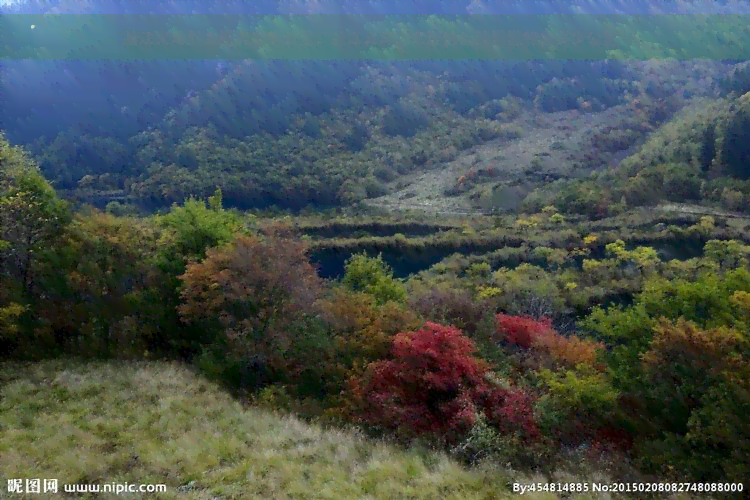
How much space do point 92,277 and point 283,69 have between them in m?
92.1

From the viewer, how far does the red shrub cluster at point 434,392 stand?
1239 centimetres

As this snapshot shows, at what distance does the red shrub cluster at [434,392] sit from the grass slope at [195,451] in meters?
1.55

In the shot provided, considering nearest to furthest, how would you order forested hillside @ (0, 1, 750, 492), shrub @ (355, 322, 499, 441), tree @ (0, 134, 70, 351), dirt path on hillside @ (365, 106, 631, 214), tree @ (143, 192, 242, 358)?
forested hillside @ (0, 1, 750, 492) → shrub @ (355, 322, 499, 441) → tree @ (0, 134, 70, 351) → tree @ (143, 192, 242, 358) → dirt path on hillside @ (365, 106, 631, 214)

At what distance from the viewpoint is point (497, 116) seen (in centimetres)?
10475

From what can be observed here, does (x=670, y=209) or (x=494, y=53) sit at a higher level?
(x=494, y=53)

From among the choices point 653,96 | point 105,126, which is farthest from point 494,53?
point 105,126

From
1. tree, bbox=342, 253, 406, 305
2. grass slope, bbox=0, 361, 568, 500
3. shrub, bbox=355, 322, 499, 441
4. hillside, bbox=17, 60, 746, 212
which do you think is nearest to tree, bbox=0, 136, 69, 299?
grass slope, bbox=0, 361, 568, 500

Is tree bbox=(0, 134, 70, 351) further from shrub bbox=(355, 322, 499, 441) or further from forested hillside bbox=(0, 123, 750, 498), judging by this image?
shrub bbox=(355, 322, 499, 441)

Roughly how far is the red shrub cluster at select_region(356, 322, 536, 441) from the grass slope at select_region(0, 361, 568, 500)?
5.08 ft

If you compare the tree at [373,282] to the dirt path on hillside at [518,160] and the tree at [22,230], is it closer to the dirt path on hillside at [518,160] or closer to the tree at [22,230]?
the tree at [22,230]

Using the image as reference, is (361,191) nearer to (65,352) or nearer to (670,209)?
(670,209)

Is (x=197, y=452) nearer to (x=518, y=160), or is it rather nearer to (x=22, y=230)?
(x=22, y=230)

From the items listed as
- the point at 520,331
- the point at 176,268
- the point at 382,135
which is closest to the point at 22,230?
the point at 176,268

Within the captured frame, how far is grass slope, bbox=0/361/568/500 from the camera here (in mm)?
8719
